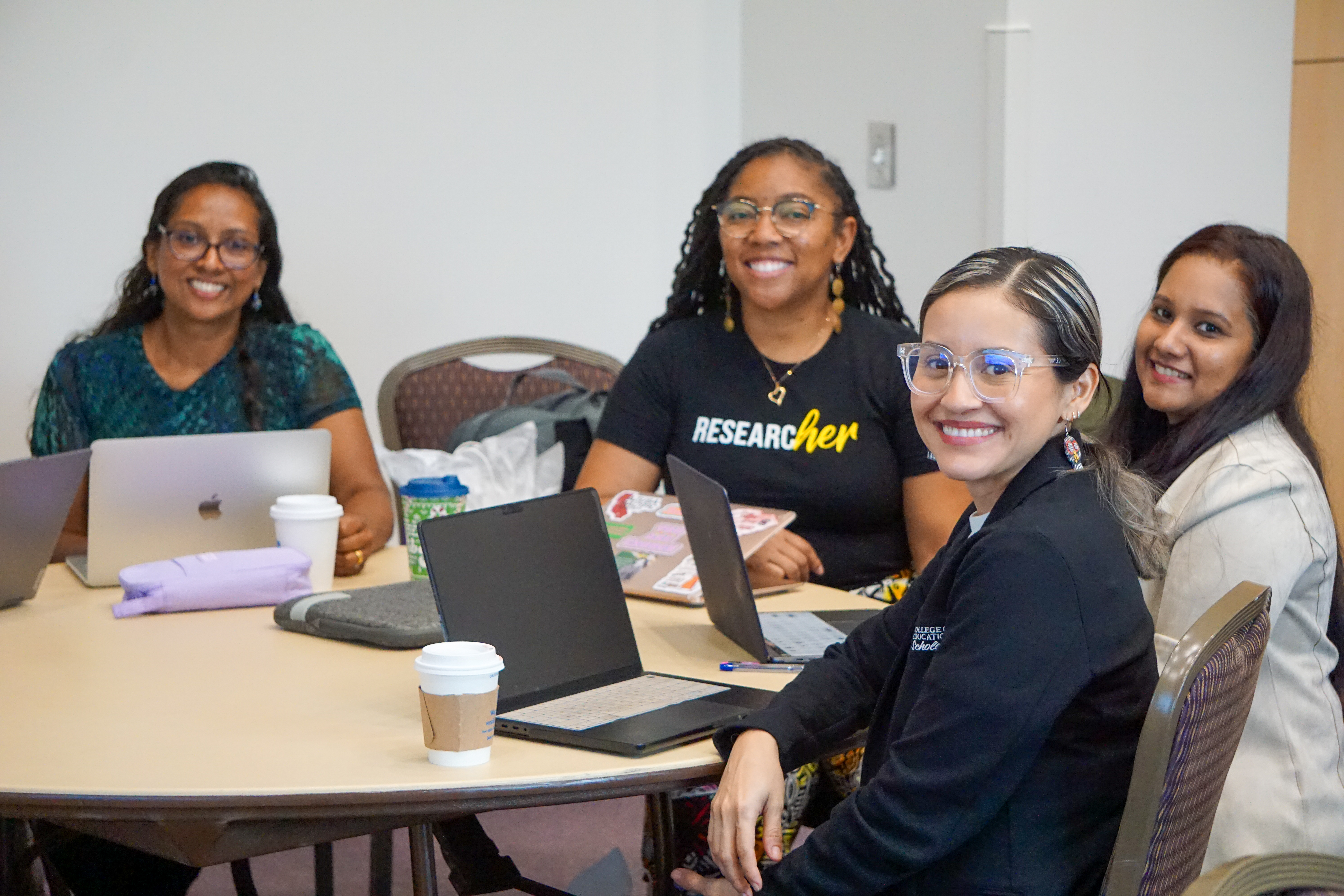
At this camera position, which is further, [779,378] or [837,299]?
[837,299]

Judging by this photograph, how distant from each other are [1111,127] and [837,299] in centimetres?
117

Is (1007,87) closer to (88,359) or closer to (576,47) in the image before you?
(576,47)

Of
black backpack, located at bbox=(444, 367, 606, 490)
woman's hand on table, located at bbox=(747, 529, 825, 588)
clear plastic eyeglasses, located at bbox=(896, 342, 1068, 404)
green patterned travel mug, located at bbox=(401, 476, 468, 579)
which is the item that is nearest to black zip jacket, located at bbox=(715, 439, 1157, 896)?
clear plastic eyeglasses, located at bbox=(896, 342, 1068, 404)

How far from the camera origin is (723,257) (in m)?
2.45

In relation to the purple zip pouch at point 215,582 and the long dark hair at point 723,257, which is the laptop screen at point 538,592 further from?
the long dark hair at point 723,257

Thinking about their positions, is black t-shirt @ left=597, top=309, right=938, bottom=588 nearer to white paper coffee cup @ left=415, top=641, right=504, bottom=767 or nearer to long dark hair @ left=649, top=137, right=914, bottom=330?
long dark hair @ left=649, top=137, right=914, bottom=330

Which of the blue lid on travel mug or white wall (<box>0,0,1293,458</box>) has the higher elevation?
white wall (<box>0,0,1293,458</box>)

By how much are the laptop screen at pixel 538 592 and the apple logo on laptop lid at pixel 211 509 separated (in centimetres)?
71

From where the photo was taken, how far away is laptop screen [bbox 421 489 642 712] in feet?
4.36

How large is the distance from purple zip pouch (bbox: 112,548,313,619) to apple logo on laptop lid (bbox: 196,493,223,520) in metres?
0.08

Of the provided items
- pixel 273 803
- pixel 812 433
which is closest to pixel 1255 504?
pixel 812 433

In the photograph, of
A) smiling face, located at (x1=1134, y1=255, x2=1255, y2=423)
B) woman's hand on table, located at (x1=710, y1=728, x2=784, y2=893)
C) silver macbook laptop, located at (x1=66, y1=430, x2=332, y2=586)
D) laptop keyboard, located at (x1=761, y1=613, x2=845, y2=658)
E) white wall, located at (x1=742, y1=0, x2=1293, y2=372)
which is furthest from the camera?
white wall, located at (x1=742, y1=0, x2=1293, y2=372)

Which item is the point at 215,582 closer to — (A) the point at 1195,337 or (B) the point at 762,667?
(B) the point at 762,667

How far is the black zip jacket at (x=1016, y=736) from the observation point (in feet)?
3.49
